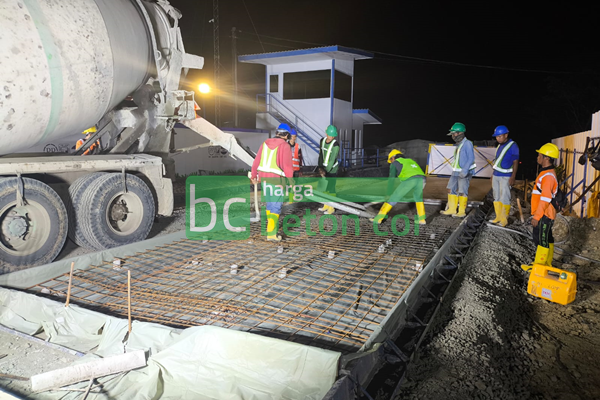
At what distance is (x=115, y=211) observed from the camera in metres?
5.87

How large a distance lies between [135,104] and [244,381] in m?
5.67

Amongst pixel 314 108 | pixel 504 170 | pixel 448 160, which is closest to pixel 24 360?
pixel 504 170

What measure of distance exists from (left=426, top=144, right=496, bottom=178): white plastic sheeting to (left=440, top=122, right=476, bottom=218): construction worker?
25.6ft

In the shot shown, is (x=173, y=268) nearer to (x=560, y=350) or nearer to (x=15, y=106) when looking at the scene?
(x=15, y=106)

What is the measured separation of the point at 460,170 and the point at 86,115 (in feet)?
21.6

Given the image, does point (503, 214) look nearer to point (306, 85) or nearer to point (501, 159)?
point (501, 159)

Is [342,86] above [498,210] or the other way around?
above

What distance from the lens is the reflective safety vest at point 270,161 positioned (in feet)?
19.8

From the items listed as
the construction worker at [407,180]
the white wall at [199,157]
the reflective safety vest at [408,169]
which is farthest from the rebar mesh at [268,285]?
the white wall at [199,157]

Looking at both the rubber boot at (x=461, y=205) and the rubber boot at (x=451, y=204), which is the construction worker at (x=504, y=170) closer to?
the rubber boot at (x=461, y=205)

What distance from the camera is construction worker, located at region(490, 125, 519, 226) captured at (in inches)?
284

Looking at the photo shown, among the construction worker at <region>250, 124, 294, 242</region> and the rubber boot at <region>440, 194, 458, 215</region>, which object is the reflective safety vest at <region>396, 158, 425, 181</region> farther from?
the construction worker at <region>250, 124, 294, 242</region>

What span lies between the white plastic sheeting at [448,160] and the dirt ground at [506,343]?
10.7m

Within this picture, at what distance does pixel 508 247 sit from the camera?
659cm
